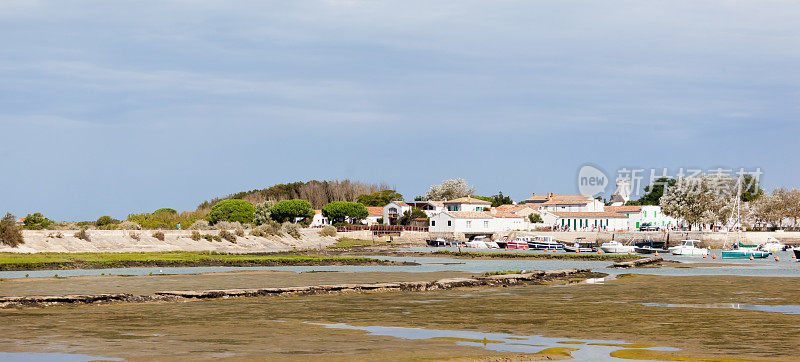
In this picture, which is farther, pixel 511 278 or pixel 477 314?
pixel 511 278

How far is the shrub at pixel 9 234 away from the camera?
2943 inches

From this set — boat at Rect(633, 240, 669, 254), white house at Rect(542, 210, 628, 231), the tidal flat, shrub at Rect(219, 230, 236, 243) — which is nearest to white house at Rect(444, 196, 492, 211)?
white house at Rect(542, 210, 628, 231)

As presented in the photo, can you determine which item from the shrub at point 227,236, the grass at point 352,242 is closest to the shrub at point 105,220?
the shrub at point 227,236

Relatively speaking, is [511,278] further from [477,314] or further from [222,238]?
[222,238]

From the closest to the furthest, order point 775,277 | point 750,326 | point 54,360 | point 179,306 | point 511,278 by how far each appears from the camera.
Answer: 1. point 54,360
2. point 750,326
3. point 179,306
4. point 511,278
5. point 775,277

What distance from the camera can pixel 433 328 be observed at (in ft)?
84.1

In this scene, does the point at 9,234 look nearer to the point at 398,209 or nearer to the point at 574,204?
the point at 398,209

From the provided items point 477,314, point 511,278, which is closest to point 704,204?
point 511,278

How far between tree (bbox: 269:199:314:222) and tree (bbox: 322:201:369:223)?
13.0 feet

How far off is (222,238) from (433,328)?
81.4 metres

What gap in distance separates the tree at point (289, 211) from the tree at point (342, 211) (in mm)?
3975

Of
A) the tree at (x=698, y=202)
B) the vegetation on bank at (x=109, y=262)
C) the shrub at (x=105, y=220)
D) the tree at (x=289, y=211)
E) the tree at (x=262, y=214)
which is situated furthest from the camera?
the tree at (x=289, y=211)

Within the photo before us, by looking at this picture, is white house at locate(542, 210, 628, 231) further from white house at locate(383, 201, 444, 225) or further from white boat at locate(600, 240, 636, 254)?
white boat at locate(600, 240, 636, 254)

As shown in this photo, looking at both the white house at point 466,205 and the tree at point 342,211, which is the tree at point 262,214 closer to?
the tree at point 342,211
